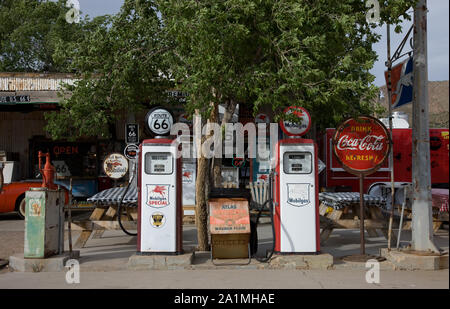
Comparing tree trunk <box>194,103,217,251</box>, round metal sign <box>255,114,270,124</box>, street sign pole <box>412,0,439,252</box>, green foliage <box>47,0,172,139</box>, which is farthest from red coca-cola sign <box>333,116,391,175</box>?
round metal sign <box>255,114,270,124</box>

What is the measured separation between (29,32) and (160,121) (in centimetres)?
2234

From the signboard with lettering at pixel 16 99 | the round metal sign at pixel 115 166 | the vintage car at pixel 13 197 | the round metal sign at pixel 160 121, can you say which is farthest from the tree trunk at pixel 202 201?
the signboard with lettering at pixel 16 99

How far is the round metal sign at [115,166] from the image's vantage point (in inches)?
533

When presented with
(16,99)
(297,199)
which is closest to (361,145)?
(297,199)

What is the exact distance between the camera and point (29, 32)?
87.6 ft

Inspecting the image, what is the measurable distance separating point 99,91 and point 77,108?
58 centimetres

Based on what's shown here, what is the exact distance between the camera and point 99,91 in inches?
352

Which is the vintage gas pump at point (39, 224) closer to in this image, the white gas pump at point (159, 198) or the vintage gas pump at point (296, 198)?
the white gas pump at point (159, 198)

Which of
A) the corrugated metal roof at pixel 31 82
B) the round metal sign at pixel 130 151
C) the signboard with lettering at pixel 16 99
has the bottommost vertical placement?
the round metal sign at pixel 130 151

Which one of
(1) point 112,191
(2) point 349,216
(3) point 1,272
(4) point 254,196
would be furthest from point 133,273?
(4) point 254,196

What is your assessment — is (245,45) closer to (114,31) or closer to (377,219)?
(114,31)

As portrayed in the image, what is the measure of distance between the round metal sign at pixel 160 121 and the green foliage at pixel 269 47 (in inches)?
17.7

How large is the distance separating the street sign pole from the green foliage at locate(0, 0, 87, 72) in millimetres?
22242

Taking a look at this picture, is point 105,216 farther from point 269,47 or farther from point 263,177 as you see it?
point 263,177
